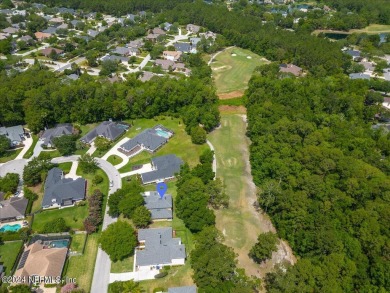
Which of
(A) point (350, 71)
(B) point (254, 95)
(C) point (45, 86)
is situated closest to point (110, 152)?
(C) point (45, 86)

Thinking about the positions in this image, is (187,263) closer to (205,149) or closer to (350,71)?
(205,149)

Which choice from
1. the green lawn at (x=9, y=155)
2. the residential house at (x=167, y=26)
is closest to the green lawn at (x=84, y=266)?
the green lawn at (x=9, y=155)

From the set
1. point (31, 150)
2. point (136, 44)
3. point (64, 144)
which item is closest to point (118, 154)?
point (64, 144)

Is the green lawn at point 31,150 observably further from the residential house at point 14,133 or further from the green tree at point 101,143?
the green tree at point 101,143

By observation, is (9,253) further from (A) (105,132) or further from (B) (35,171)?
(A) (105,132)

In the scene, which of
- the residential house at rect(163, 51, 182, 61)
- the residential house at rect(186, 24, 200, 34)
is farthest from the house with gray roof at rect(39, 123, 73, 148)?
the residential house at rect(186, 24, 200, 34)
